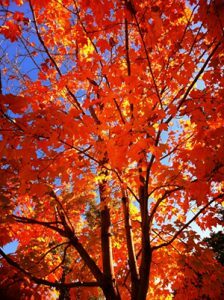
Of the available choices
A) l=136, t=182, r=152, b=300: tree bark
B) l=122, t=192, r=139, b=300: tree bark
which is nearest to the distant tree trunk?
Answer: l=122, t=192, r=139, b=300: tree bark

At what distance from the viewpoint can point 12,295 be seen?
5.46 meters

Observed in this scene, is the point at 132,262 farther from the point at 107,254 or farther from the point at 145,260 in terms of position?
the point at 107,254

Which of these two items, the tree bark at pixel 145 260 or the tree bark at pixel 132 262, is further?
the tree bark at pixel 132 262

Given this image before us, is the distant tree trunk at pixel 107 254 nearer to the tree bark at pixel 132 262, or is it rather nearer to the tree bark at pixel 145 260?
the tree bark at pixel 132 262

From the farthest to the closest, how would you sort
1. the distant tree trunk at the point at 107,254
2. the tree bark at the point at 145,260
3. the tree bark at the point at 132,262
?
the distant tree trunk at the point at 107,254
the tree bark at the point at 132,262
the tree bark at the point at 145,260

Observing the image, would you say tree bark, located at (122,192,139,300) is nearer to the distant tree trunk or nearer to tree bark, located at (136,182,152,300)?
tree bark, located at (136,182,152,300)

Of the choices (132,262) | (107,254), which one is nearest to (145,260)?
(132,262)

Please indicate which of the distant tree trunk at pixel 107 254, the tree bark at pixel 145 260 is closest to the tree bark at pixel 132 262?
the tree bark at pixel 145 260

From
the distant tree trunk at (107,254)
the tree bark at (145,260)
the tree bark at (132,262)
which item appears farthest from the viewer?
the distant tree trunk at (107,254)

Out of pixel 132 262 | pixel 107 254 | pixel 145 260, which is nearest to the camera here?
pixel 145 260

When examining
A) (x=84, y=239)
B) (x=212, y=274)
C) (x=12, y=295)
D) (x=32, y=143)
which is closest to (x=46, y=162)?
(x=32, y=143)

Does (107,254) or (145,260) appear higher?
(107,254)

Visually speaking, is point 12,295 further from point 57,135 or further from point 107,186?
point 57,135

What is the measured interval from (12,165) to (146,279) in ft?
9.28
